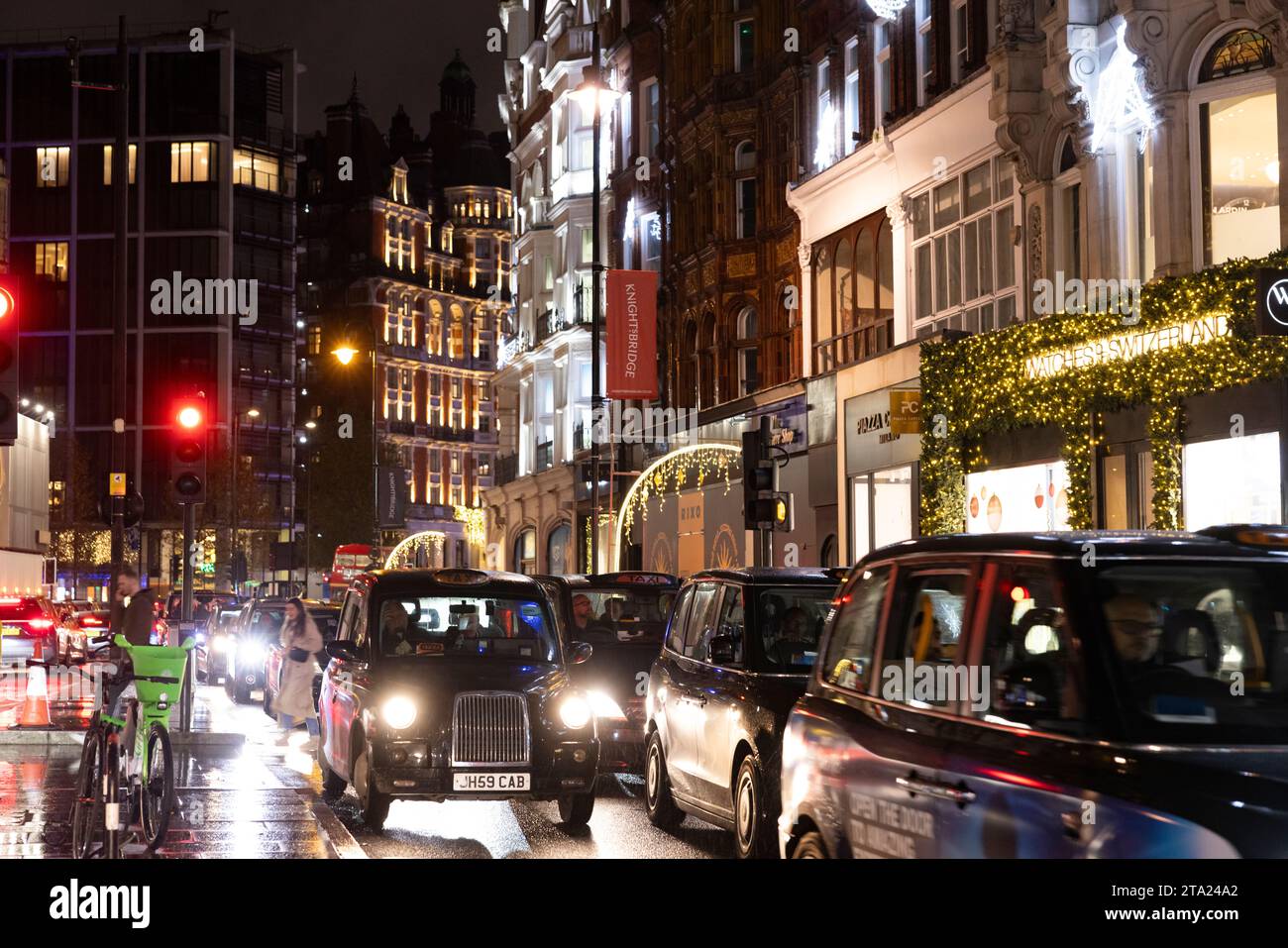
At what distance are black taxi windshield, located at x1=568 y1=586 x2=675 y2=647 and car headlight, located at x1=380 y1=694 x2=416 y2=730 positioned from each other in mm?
4870

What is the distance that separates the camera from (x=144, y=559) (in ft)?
354

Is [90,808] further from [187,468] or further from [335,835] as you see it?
[187,468]

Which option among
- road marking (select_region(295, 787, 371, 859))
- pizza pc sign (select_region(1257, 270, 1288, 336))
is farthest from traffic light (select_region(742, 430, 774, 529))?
pizza pc sign (select_region(1257, 270, 1288, 336))

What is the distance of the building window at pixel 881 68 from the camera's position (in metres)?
33.0

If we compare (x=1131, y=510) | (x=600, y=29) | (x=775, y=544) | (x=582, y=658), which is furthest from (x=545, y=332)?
(x=582, y=658)

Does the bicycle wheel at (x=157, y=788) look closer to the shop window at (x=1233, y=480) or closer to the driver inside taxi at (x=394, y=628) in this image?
the driver inside taxi at (x=394, y=628)

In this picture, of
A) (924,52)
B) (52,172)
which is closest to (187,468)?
(924,52)

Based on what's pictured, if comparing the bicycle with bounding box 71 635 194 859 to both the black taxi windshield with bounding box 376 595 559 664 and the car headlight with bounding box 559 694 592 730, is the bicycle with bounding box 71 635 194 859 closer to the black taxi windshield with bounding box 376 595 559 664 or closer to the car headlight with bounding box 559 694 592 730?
the black taxi windshield with bounding box 376 595 559 664

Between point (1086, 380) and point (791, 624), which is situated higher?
point (1086, 380)

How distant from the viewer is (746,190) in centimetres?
4303

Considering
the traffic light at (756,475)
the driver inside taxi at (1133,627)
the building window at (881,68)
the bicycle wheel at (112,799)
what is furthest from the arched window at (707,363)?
the driver inside taxi at (1133,627)

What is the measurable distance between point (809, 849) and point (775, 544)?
31.4m

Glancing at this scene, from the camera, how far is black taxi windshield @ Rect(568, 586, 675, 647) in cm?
1861

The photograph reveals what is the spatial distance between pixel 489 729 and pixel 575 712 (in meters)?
0.67
